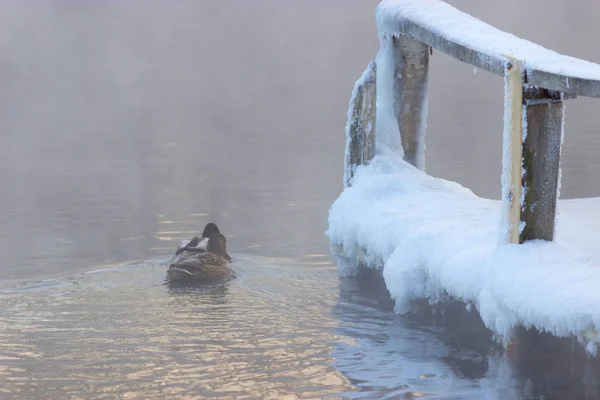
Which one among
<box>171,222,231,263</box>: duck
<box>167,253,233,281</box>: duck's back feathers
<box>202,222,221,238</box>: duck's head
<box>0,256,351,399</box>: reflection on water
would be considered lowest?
<box>0,256,351,399</box>: reflection on water

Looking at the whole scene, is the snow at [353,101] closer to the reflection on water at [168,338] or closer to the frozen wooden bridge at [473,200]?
the frozen wooden bridge at [473,200]

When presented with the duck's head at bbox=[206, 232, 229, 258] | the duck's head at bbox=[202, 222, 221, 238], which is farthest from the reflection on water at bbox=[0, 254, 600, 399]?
the duck's head at bbox=[202, 222, 221, 238]

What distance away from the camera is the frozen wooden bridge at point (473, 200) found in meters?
6.04

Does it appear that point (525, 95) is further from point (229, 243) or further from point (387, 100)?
point (229, 243)

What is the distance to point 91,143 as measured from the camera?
2088 centimetres

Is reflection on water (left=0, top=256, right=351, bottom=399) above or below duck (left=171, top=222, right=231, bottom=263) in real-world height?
below

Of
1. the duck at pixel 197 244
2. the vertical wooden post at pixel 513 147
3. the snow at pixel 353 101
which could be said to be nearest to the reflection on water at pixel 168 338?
the duck at pixel 197 244

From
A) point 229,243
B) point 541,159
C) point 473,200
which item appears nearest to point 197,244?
point 229,243

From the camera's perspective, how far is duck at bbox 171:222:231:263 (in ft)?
32.9

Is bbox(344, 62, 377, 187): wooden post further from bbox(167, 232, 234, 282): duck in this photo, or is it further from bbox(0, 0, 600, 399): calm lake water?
bbox(167, 232, 234, 282): duck

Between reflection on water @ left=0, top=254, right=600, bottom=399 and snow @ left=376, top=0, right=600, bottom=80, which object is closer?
snow @ left=376, top=0, right=600, bottom=80

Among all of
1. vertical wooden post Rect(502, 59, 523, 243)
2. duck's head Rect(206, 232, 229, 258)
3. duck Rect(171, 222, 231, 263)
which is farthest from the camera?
duck's head Rect(206, 232, 229, 258)

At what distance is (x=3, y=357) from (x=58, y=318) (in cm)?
104

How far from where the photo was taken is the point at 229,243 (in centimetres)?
1199
